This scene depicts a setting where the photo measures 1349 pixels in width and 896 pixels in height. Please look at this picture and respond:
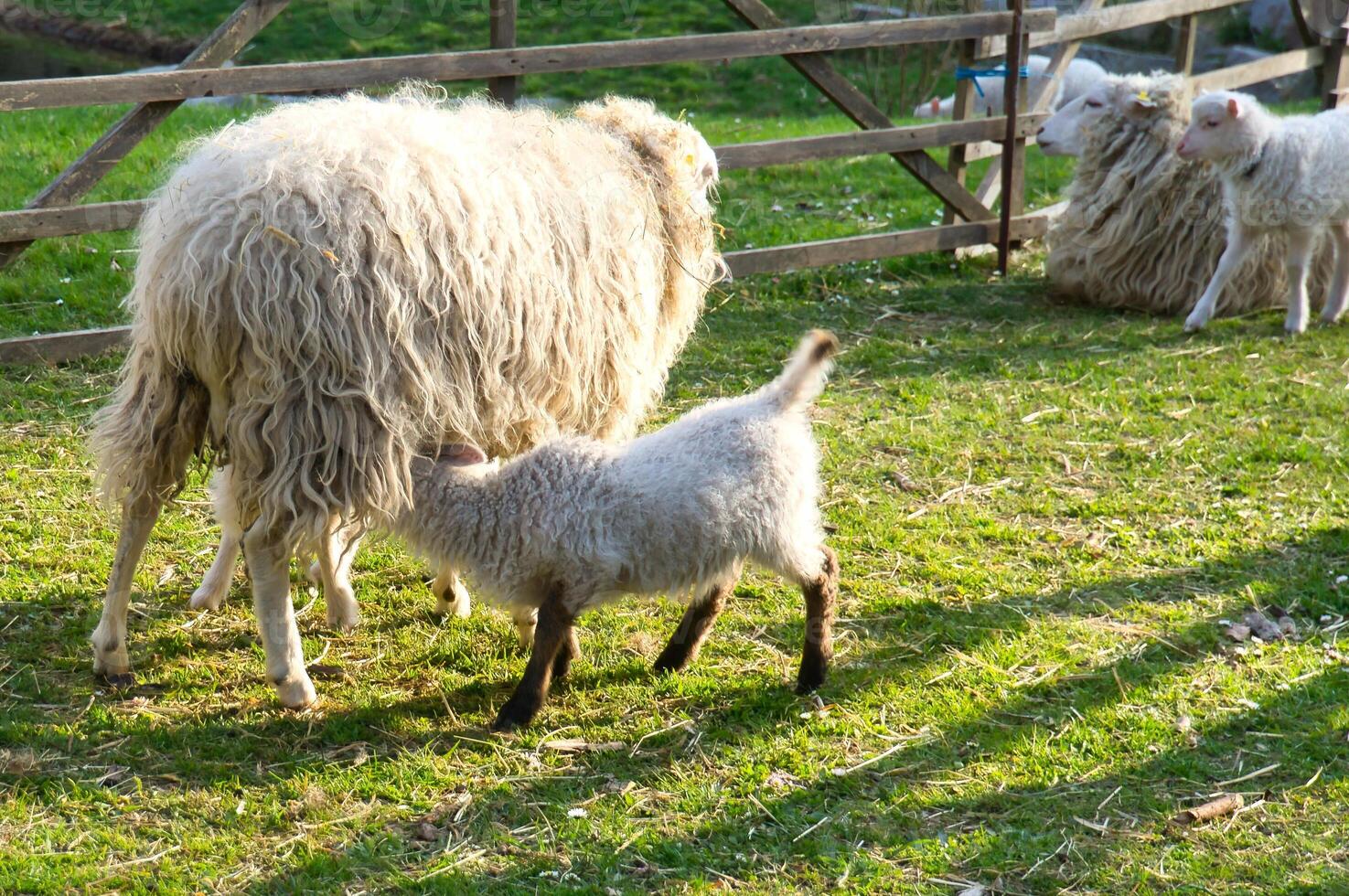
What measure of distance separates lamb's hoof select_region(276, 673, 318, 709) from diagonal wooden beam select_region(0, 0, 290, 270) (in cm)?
302

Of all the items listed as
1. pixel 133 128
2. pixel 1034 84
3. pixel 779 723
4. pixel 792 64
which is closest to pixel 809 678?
pixel 779 723

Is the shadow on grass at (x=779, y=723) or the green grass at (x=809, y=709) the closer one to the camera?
the green grass at (x=809, y=709)

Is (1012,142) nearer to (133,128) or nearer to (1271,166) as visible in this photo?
(1271,166)

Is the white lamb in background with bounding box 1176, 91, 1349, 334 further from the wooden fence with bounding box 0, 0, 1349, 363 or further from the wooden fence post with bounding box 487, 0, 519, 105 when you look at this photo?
the wooden fence post with bounding box 487, 0, 519, 105

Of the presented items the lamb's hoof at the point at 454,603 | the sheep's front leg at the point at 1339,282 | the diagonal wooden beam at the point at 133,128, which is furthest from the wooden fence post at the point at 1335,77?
the lamb's hoof at the point at 454,603

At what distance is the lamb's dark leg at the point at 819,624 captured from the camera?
3750mm

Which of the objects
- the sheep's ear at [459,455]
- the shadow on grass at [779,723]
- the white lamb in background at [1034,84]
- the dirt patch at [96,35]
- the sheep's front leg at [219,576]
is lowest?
the shadow on grass at [779,723]

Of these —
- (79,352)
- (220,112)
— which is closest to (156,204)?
(79,352)

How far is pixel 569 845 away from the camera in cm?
312

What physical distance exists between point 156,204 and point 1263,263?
6136 millimetres

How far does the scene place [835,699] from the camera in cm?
380

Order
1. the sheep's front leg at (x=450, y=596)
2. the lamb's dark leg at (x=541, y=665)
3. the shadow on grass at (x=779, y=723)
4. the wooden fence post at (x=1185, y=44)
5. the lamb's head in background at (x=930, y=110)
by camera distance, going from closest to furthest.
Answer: the shadow on grass at (x=779, y=723), the lamb's dark leg at (x=541, y=665), the sheep's front leg at (x=450, y=596), the wooden fence post at (x=1185, y=44), the lamb's head in background at (x=930, y=110)

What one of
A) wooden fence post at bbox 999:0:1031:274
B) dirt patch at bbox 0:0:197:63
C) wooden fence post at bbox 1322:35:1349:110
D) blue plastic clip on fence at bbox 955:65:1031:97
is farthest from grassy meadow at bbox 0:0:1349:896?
→ dirt patch at bbox 0:0:197:63

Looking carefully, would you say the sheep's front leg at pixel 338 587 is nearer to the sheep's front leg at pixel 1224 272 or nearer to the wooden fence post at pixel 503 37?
the wooden fence post at pixel 503 37
